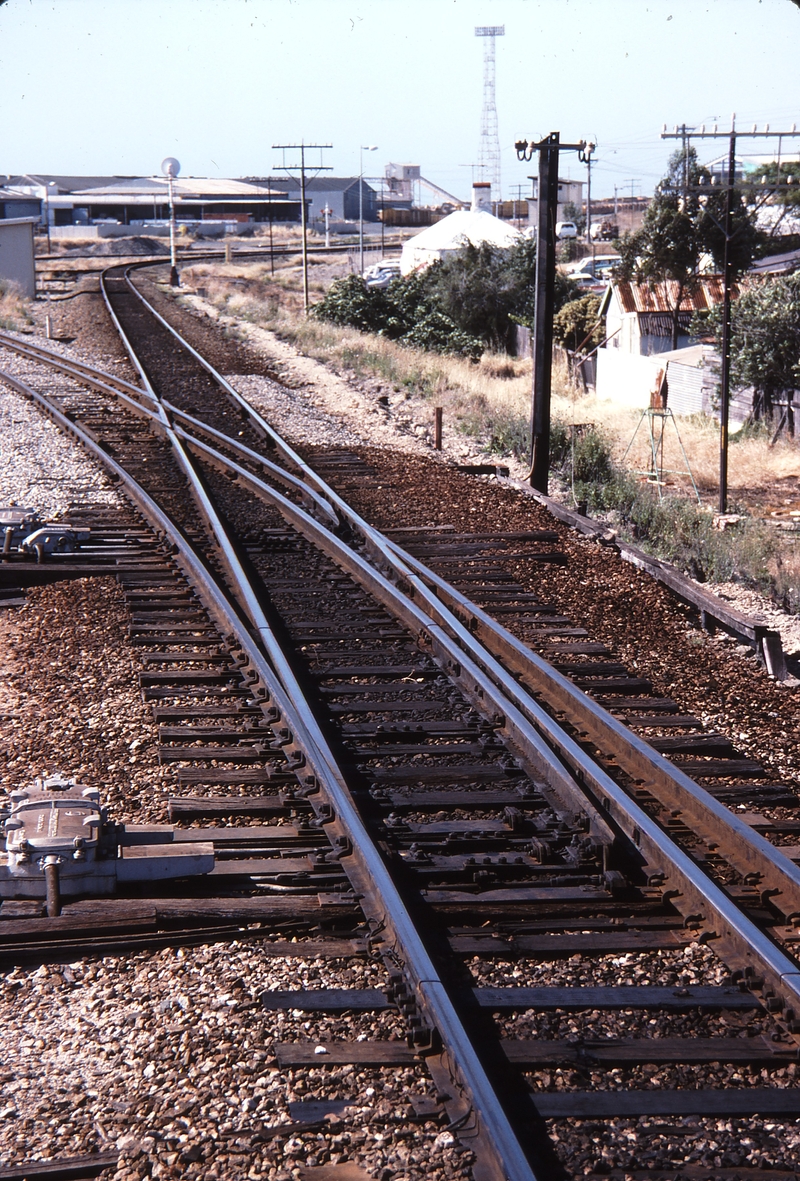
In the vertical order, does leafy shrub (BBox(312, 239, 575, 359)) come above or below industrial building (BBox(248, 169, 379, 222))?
below

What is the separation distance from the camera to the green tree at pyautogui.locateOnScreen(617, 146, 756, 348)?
44.1 metres

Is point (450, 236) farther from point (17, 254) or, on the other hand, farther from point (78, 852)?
point (78, 852)

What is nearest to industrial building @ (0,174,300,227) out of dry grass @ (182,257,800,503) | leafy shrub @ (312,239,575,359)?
leafy shrub @ (312,239,575,359)

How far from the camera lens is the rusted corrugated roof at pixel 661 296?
152ft

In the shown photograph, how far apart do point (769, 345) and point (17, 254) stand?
27797mm

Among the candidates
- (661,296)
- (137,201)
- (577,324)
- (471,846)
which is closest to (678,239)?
(661,296)

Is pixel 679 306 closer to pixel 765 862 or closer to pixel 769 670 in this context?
pixel 769 670

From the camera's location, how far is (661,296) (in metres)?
47.2

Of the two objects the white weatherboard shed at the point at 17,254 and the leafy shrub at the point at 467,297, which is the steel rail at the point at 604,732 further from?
the white weatherboard shed at the point at 17,254

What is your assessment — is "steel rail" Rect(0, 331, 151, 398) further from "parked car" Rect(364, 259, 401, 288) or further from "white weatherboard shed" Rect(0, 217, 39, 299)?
"parked car" Rect(364, 259, 401, 288)

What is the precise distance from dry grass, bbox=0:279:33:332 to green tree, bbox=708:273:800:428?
1984 centimetres

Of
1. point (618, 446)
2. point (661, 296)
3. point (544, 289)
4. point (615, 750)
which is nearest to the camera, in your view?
point (615, 750)

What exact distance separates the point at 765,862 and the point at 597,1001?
1214 mm

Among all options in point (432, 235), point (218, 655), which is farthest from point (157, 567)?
point (432, 235)
